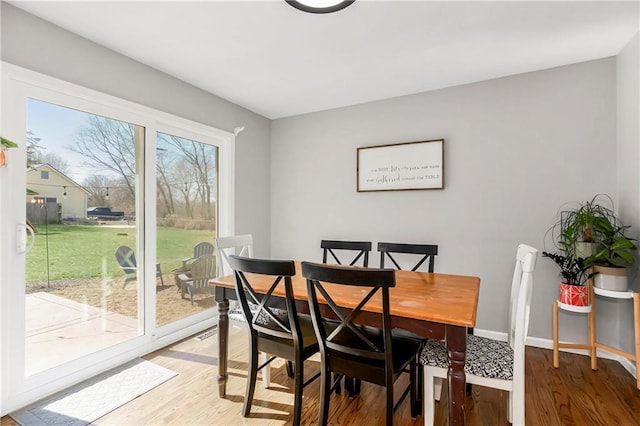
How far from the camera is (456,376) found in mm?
1466

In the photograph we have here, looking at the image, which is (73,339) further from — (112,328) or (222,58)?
(222,58)

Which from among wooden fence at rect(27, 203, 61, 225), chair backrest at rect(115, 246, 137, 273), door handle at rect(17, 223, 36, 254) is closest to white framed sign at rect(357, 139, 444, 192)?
chair backrest at rect(115, 246, 137, 273)

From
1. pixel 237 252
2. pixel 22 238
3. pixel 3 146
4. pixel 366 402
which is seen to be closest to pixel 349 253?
pixel 237 252

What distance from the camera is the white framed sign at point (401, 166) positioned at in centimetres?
331

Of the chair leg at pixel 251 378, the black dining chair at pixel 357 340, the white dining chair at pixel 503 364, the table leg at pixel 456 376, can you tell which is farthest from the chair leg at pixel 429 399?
the chair leg at pixel 251 378

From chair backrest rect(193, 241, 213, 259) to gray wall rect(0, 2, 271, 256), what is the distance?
0.37 m

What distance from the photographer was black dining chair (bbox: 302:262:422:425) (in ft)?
4.78

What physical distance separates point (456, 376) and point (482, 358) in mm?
352

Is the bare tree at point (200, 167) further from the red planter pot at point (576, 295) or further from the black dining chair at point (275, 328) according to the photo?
the red planter pot at point (576, 295)

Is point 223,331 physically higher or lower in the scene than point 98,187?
lower

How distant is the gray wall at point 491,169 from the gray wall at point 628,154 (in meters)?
0.09

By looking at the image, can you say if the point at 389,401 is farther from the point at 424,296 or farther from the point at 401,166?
the point at 401,166

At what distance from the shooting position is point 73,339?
239 centimetres

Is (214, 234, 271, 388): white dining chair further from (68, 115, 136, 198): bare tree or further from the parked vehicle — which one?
(68, 115, 136, 198): bare tree
